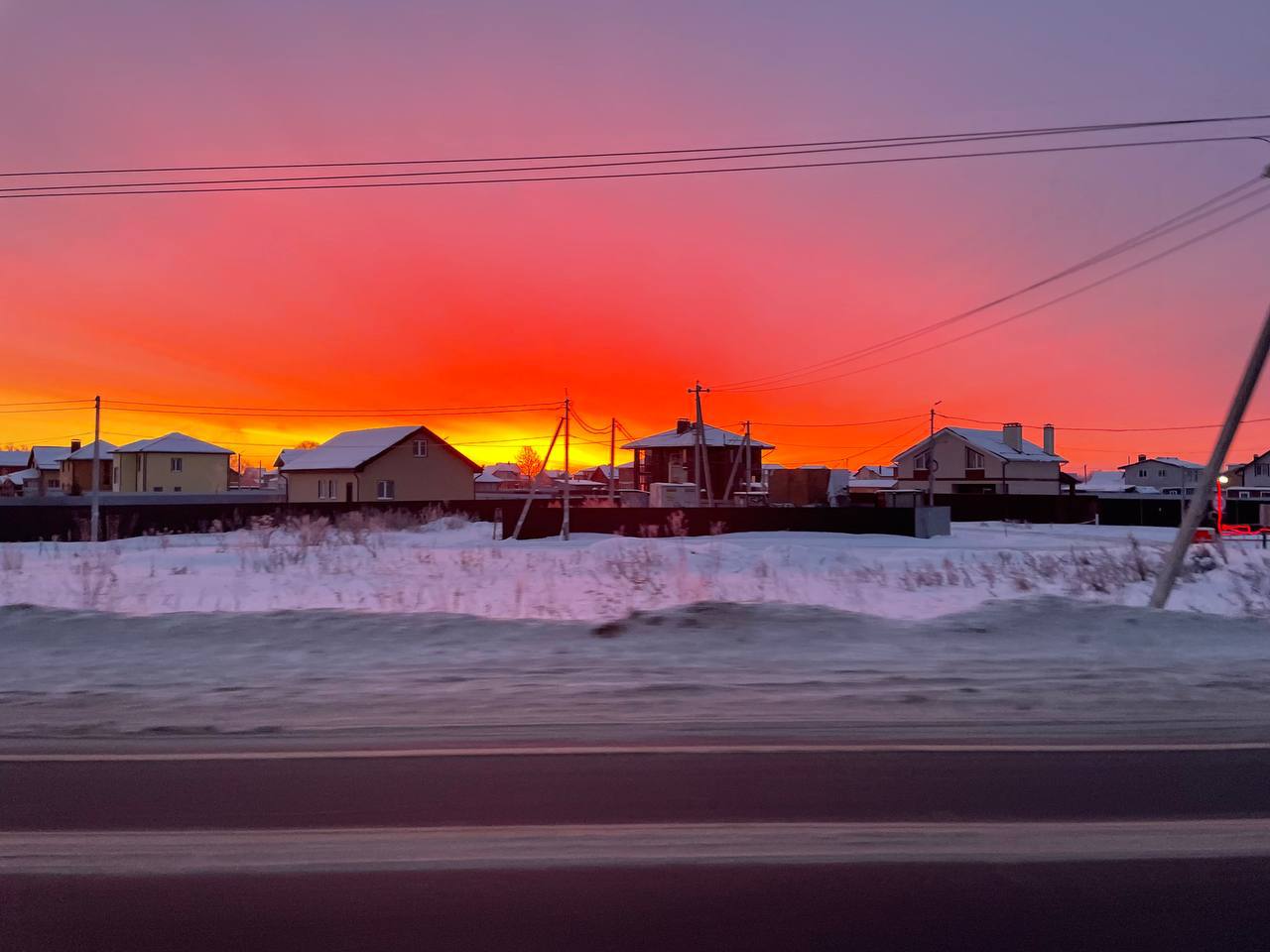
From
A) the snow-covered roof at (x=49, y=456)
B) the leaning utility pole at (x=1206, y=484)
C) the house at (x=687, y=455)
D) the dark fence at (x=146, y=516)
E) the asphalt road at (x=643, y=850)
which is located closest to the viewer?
the asphalt road at (x=643, y=850)

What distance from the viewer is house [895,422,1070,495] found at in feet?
245

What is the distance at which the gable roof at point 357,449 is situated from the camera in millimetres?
60312

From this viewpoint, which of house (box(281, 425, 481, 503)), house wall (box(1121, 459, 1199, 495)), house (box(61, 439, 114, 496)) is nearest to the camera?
house (box(281, 425, 481, 503))

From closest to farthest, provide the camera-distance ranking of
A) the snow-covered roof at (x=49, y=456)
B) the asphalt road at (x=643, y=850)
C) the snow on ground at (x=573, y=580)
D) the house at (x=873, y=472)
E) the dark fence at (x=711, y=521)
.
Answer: the asphalt road at (x=643, y=850) < the snow on ground at (x=573, y=580) < the dark fence at (x=711, y=521) < the snow-covered roof at (x=49, y=456) < the house at (x=873, y=472)

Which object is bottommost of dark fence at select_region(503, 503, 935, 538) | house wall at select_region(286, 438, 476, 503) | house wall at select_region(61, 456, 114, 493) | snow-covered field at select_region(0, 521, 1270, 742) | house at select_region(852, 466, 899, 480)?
snow-covered field at select_region(0, 521, 1270, 742)

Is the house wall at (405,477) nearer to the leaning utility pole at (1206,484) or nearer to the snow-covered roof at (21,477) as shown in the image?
the snow-covered roof at (21,477)

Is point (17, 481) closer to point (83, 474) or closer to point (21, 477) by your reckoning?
point (21, 477)

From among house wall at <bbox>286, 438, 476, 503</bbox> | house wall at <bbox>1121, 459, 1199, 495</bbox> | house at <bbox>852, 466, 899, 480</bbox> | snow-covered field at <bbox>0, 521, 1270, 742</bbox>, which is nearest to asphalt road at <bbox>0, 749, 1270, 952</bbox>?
snow-covered field at <bbox>0, 521, 1270, 742</bbox>

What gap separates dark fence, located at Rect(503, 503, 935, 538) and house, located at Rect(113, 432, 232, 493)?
48474mm

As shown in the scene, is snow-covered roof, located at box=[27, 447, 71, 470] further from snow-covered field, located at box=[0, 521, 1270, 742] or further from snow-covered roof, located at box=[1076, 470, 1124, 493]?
snow-covered roof, located at box=[1076, 470, 1124, 493]

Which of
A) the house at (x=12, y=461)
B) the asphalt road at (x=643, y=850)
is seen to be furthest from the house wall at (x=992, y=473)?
the house at (x=12, y=461)

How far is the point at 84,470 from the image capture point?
266ft

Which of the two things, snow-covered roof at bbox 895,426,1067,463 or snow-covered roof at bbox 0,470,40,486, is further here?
snow-covered roof at bbox 0,470,40,486

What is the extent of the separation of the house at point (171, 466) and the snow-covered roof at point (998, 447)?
57.0 metres
